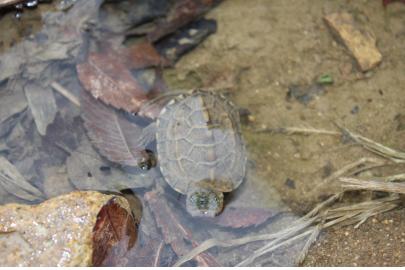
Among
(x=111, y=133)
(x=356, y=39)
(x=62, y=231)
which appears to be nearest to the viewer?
(x=62, y=231)

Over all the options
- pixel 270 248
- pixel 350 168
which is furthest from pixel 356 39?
pixel 270 248

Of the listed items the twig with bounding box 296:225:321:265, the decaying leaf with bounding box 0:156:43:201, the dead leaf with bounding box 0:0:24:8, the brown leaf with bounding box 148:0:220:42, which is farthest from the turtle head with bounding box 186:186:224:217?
the dead leaf with bounding box 0:0:24:8

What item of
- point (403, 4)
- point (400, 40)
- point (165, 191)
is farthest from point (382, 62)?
point (165, 191)

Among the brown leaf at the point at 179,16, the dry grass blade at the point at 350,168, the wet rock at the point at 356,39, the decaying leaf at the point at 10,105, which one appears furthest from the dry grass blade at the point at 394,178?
the decaying leaf at the point at 10,105

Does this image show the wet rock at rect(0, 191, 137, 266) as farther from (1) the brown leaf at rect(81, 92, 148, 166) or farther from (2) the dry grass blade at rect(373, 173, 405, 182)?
(2) the dry grass blade at rect(373, 173, 405, 182)

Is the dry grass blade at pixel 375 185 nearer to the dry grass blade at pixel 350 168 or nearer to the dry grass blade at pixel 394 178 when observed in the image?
the dry grass blade at pixel 394 178

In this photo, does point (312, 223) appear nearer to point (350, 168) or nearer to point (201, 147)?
point (350, 168)
